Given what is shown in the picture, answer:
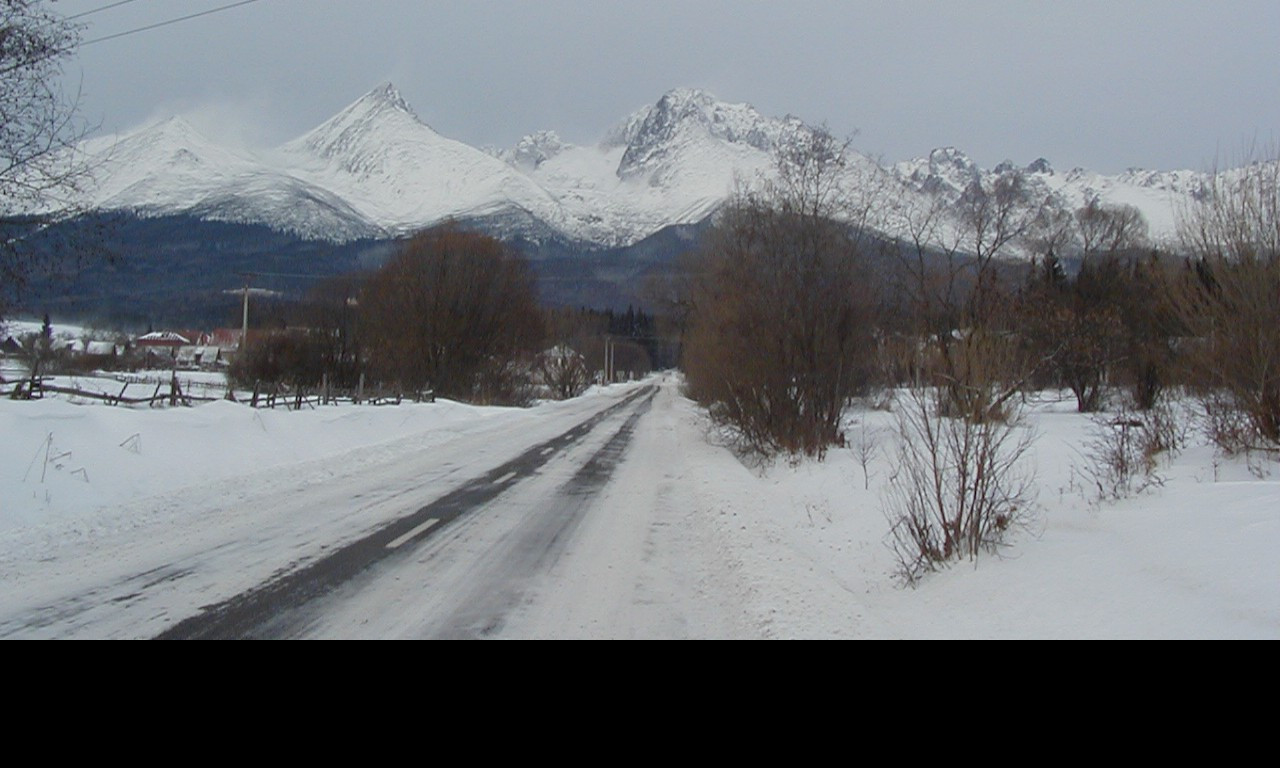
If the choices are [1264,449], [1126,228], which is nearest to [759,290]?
[1264,449]

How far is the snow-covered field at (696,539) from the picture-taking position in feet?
18.4

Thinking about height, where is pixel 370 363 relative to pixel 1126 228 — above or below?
below

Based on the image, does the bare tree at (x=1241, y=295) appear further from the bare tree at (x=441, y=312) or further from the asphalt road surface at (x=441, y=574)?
the bare tree at (x=441, y=312)

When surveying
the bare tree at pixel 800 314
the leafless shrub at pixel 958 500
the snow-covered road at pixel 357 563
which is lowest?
the snow-covered road at pixel 357 563

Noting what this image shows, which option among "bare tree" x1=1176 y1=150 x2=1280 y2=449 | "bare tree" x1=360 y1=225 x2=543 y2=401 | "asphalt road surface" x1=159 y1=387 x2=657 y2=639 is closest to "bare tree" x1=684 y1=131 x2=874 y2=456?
"asphalt road surface" x1=159 y1=387 x2=657 y2=639

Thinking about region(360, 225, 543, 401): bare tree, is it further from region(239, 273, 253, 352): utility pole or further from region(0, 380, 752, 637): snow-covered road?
region(0, 380, 752, 637): snow-covered road

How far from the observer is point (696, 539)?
9531 millimetres

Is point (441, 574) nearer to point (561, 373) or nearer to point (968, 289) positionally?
point (968, 289)

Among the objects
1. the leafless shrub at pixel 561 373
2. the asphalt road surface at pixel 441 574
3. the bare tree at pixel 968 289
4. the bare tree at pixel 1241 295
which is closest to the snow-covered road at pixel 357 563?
the asphalt road surface at pixel 441 574

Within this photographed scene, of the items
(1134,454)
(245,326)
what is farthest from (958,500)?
(245,326)

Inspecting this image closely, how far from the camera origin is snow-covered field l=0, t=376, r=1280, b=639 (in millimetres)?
5594
